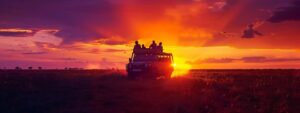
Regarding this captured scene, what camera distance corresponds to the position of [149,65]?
125 feet

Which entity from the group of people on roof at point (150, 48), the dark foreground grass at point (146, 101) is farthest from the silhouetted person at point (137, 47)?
the dark foreground grass at point (146, 101)

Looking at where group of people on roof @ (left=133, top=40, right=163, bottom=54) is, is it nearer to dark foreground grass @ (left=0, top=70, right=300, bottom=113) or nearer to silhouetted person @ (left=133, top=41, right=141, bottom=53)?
silhouetted person @ (left=133, top=41, right=141, bottom=53)

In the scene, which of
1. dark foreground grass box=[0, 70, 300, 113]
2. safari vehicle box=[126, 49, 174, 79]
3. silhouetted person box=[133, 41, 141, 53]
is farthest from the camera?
silhouetted person box=[133, 41, 141, 53]

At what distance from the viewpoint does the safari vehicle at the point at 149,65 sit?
38378 millimetres

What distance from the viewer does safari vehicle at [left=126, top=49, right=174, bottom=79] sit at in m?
38.4

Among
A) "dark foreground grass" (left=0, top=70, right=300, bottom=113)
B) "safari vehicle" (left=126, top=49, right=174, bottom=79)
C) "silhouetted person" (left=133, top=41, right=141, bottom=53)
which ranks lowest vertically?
"dark foreground grass" (left=0, top=70, right=300, bottom=113)

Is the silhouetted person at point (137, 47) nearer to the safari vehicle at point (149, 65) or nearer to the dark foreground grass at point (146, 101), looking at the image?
the safari vehicle at point (149, 65)

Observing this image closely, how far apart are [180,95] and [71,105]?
5.35 metres

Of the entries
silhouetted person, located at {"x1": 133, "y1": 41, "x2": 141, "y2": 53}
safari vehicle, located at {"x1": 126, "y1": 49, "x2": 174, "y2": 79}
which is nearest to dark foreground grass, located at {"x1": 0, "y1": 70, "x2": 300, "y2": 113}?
safari vehicle, located at {"x1": 126, "y1": 49, "x2": 174, "y2": 79}

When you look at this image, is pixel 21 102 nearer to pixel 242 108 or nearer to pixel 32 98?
pixel 32 98

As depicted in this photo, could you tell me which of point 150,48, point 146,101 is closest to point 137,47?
point 150,48

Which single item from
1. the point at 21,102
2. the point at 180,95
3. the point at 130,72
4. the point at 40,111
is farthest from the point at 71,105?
the point at 130,72

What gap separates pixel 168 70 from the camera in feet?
131

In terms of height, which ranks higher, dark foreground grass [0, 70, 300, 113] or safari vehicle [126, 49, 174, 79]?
safari vehicle [126, 49, 174, 79]
